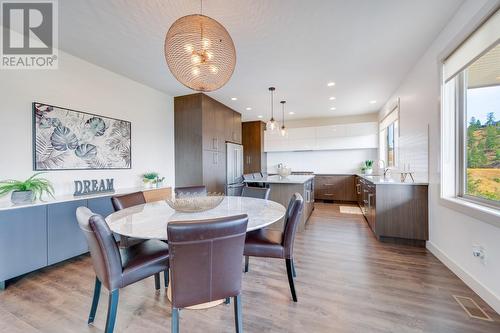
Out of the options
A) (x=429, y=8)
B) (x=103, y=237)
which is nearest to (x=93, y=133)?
(x=103, y=237)

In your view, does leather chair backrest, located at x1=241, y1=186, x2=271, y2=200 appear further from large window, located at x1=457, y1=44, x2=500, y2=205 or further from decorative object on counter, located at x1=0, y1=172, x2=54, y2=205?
decorative object on counter, located at x1=0, y1=172, x2=54, y2=205

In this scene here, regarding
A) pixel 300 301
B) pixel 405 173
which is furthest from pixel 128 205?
pixel 405 173

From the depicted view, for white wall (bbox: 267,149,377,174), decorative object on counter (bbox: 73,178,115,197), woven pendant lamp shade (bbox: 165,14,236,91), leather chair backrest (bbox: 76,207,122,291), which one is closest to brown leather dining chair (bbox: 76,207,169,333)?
leather chair backrest (bbox: 76,207,122,291)

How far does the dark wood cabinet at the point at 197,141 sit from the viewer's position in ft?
14.4

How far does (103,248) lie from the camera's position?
1.29 metres

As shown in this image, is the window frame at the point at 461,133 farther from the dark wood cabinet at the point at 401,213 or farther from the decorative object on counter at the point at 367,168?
the decorative object on counter at the point at 367,168

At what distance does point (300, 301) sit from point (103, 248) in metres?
1.57

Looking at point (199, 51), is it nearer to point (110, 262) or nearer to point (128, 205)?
point (110, 262)

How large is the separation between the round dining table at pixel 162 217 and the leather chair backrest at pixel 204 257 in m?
0.15

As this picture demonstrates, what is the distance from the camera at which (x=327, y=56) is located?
9.50 ft

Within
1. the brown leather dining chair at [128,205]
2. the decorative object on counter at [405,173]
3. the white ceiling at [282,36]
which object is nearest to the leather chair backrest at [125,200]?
the brown leather dining chair at [128,205]

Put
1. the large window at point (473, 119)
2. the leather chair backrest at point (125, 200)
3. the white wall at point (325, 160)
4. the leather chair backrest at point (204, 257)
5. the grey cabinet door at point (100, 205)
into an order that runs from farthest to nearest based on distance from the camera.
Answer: the white wall at point (325, 160)
the grey cabinet door at point (100, 205)
the leather chair backrest at point (125, 200)
the large window at point (473, 119)
the leather chair backrest at point (204, 257)

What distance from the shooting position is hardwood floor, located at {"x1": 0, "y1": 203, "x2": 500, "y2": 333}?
5.06 feet

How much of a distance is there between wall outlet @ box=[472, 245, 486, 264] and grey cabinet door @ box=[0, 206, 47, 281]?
423 centimetres
